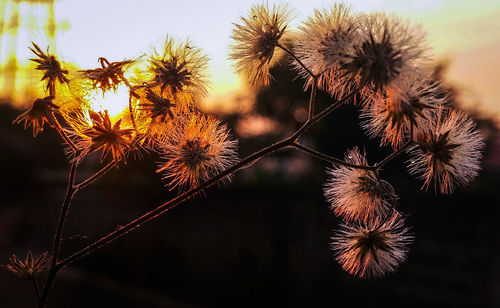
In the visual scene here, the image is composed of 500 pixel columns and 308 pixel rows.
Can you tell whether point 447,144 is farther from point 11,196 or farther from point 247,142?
point 11,196

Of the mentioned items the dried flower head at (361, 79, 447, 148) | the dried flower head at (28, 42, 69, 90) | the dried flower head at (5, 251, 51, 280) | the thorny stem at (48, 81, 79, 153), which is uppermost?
the dried flower head at (28, 42, 69, 90)

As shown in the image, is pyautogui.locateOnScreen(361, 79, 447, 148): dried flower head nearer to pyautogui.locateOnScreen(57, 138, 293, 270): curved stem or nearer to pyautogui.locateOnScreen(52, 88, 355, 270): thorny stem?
pyautogui.locateOnScreen(52, 88, 355, 270): thorny stem

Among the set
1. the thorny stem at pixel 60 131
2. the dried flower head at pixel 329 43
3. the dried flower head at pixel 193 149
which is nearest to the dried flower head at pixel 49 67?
the thorny stem at pixel 60 131

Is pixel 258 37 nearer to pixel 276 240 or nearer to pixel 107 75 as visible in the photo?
pixel 107 75

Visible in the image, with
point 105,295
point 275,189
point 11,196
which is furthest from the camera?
point 11,196

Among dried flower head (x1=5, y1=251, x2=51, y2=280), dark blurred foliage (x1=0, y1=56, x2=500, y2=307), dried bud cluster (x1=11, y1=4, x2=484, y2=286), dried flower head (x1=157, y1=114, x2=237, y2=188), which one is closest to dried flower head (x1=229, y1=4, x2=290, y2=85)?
dried bud cluster (x1=11, y1=4, x2=484, y2=286)

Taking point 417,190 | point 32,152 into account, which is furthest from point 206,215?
point 32,152
